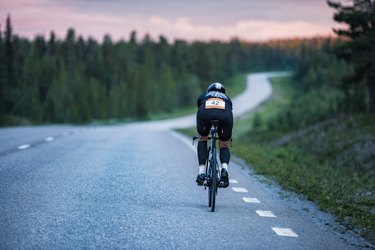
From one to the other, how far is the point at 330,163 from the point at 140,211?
15.2 meters

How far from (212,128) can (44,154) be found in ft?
27.6

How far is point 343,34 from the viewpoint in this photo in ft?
98.9

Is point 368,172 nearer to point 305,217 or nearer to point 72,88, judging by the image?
point 305,217

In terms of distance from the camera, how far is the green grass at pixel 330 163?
956cm

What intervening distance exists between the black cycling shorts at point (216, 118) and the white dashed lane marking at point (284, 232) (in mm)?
2167

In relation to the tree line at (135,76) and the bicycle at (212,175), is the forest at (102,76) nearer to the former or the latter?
the tree line at (135,76)

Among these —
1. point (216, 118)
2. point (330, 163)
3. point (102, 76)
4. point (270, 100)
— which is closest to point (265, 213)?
point (216, 118)

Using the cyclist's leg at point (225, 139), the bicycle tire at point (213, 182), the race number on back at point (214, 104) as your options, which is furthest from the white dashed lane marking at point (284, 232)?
the race number on back at point (214, 104)

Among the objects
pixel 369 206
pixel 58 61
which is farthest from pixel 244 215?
pixel 58 61

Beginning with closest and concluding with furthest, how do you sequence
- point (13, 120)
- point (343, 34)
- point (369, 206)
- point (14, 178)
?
point (369, 206)
point (14, 178)
point (343, 34)
point (13, 120)

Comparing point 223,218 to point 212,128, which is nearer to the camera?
point 223,218

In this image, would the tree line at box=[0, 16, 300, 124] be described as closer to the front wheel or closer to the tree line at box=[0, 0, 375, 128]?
the tree line at box=[0, 0, 375, 128]

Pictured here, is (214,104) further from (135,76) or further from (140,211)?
(135,76)

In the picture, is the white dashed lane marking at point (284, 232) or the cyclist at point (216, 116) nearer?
the white dashed lane marking at point (284, 232)
